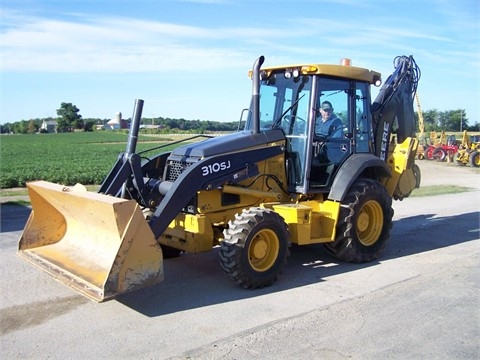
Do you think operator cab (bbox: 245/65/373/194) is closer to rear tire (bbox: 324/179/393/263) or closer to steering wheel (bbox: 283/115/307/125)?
steering wheel (bbox: 283/115/307/125)

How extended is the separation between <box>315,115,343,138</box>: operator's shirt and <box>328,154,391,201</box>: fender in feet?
1.37

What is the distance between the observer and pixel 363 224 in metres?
6.96

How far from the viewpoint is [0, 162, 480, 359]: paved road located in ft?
13.4

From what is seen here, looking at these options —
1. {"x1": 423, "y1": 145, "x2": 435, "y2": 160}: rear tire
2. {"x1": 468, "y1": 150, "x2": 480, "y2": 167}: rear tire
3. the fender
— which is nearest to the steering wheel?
the fender

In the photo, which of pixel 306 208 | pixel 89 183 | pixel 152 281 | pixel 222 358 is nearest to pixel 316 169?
pixel 306 208

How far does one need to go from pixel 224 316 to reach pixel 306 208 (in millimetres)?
1971

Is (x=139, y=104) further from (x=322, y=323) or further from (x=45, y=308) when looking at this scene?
(x=322, y=323)

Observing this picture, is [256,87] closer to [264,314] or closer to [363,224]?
[363,224]

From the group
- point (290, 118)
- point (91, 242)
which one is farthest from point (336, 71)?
point (91, 242)

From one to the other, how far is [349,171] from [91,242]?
3438 millimetres

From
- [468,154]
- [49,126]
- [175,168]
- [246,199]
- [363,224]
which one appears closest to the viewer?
[175,168]

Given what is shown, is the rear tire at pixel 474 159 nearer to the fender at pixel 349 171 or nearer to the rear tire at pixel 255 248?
the fender at pixel 349 171

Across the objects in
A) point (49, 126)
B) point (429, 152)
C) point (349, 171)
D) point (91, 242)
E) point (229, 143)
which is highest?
point (49, 126)

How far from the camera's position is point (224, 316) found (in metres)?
4.78
